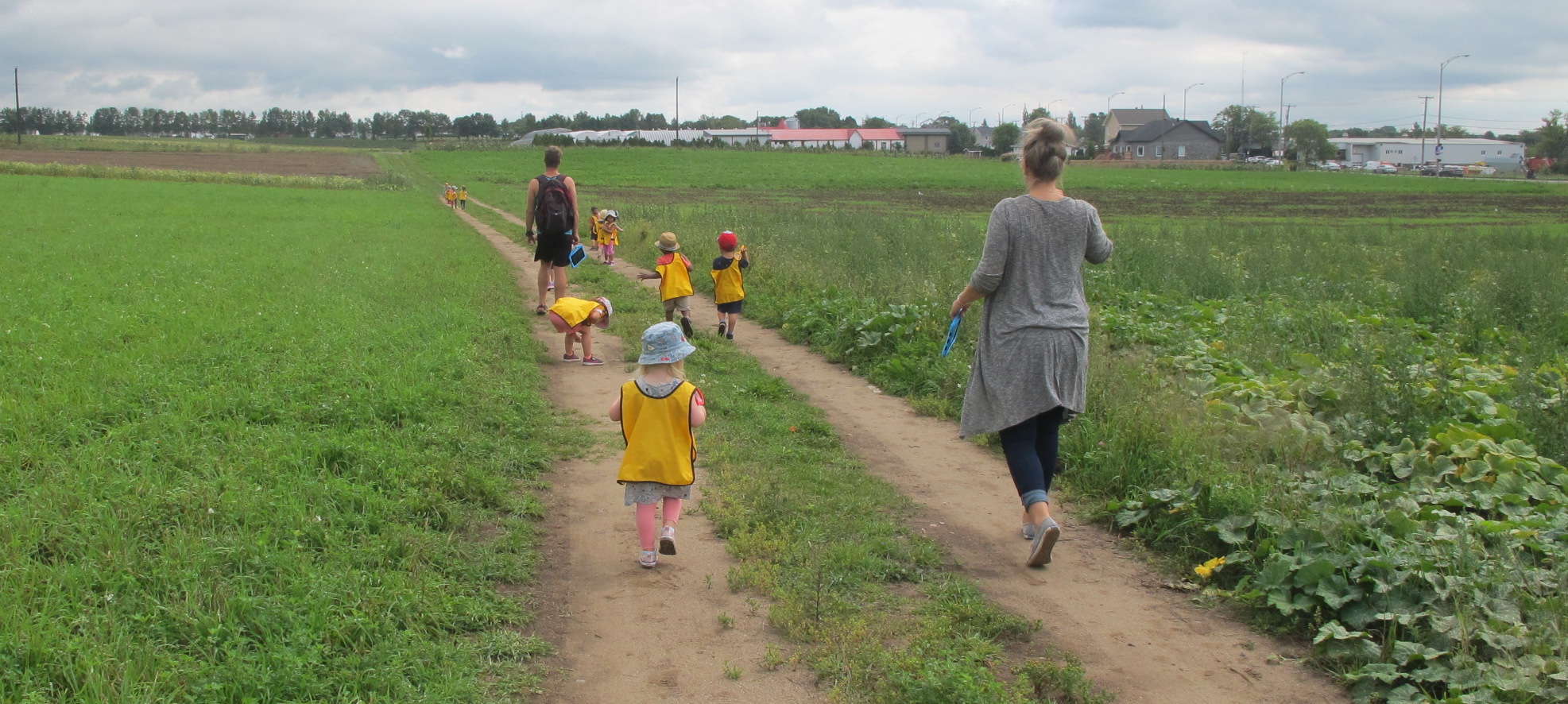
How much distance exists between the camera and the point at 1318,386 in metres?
7.23

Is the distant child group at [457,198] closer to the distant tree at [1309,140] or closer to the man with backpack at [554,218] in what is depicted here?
the man with backpack at [554,218]

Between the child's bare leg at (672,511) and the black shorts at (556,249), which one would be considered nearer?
the child's bare leg at (672,511)

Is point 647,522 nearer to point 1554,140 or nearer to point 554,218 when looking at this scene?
point 554,218

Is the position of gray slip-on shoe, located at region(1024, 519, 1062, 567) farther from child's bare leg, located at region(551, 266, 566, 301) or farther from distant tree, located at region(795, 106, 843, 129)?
distant tree, located at region(795, 106, 843, 129)

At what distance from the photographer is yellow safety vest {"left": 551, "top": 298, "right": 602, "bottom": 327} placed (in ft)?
29.2

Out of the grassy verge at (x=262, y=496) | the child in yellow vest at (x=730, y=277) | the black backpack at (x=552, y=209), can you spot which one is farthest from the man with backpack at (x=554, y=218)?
the child in yellow vest at (x=730, y=277)

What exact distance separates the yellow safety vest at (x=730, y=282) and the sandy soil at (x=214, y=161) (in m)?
50.3

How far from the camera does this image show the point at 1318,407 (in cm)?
714

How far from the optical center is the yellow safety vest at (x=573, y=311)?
8906mm

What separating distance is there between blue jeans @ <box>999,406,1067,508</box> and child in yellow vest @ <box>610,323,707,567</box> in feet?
4.73

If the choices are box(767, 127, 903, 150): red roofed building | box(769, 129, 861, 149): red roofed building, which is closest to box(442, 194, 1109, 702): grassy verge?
box(767, 127, 903, 150): red roofed building

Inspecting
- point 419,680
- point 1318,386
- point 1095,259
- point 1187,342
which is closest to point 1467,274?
point 1187,342

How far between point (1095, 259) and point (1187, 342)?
4.78 metres

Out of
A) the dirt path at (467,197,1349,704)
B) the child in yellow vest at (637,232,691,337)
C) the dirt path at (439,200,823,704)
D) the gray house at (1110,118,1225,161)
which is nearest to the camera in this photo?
the dirt path at (439,200,823,704)
